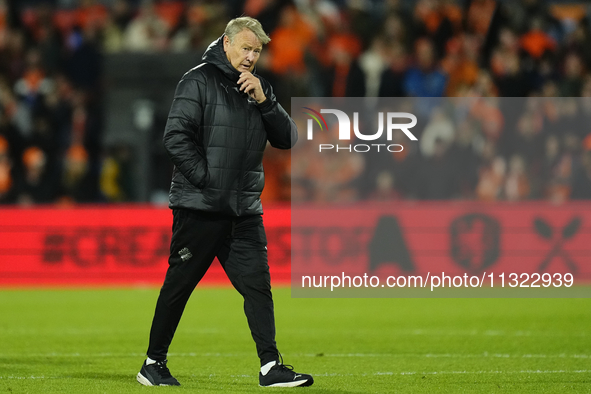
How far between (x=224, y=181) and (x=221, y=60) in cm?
76

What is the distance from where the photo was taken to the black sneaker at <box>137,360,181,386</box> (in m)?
6.42

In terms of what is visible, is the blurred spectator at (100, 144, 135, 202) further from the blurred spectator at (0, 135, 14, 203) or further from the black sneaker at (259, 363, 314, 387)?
the black sneaker at (259, 363, 314, 387)

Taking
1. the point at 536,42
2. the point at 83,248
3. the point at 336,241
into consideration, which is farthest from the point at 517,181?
the point at 83,248

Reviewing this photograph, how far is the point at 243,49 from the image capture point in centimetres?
629

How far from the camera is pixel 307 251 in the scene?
1499cm

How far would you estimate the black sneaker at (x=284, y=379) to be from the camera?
6.34m

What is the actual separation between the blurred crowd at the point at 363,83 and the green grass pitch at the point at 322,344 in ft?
7.18

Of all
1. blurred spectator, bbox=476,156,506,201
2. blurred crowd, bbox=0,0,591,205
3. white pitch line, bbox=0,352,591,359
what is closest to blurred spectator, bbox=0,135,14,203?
blurred crowd, bbox=0,0,591,205

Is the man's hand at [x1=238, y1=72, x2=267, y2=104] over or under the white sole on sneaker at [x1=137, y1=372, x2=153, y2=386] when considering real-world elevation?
over

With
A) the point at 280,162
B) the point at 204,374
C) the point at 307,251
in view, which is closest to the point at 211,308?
the point at 307,251

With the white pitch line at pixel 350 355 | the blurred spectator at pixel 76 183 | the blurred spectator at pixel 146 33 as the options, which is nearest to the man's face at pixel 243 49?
the white pitch line at pixel 350 355

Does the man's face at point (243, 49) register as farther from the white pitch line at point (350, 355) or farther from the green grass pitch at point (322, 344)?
the white pitch line at point (350, 355)

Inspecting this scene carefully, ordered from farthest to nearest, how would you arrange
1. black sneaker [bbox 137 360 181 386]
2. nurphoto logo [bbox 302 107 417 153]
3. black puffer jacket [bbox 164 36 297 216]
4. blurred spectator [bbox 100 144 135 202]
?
1. blurred spectator [bbox 100 144 135 202]
2. nurphoto logo [bbox 302 107 417 153]
3. black sneaker [bbox 137 360 181 386]
4. black puffer jacket [bbox 164 36 297 216]

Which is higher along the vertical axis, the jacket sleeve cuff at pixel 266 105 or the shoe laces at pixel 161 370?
the jacket sleeve cuff at pixel 266 105
